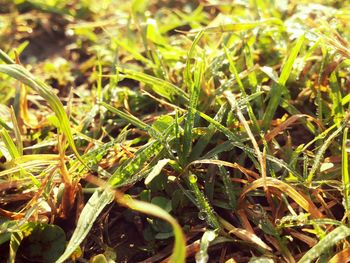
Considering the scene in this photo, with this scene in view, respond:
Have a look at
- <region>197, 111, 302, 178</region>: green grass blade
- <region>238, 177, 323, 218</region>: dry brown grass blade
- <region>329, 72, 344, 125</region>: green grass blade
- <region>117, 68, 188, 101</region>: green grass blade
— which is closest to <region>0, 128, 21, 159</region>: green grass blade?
<region>117, 68, 188, 101</region>: green grass blade

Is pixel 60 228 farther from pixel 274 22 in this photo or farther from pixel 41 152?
pixel 274 22

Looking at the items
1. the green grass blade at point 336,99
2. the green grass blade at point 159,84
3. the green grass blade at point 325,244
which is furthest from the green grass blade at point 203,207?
the green grass blade at point 336,99

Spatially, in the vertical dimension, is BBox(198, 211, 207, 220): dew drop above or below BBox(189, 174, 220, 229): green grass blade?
below

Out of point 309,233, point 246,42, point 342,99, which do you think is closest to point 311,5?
point 246,42

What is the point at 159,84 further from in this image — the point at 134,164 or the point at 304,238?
the point at 304,238

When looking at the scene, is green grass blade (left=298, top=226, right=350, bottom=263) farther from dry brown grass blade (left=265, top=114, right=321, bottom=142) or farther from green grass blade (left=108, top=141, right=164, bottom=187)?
green grass blade (left=108, top=141, right=164, bottom=187)

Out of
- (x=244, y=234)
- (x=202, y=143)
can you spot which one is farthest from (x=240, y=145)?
(x=244, y=234)

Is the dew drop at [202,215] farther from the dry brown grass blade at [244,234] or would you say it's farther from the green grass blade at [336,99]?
the green grass blade at [336,99]
